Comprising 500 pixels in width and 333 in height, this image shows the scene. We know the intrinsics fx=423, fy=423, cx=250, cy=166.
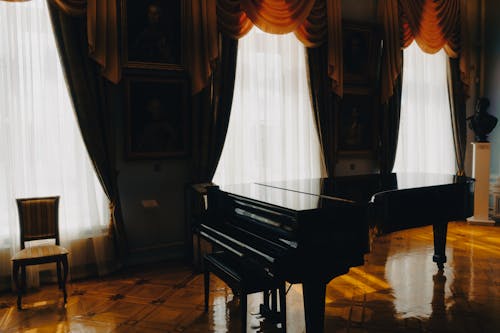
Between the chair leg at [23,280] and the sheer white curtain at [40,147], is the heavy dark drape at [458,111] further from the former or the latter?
the chair leg at [23,280]

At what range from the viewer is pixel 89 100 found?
169 inches

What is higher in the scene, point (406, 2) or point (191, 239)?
point (406, 2)

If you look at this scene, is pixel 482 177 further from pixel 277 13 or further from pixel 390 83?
pixel 277 13

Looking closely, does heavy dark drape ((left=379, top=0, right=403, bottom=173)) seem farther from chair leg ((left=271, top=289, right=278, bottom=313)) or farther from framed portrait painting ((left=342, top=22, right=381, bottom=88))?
chair leg ((left=271, top=289, right=278, bottom=313))

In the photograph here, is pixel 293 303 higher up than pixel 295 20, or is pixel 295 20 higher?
pixel 295 20

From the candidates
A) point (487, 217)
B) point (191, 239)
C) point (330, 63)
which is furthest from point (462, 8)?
point (191, 239)

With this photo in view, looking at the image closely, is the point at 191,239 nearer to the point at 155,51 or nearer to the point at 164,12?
the point at 155,51

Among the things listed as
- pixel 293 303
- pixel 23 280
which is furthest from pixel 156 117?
pixel 293 303

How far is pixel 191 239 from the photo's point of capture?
15.4 feet

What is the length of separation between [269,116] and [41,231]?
288 centimetres

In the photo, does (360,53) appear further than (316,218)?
Yes

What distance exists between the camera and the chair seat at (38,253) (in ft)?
11.7

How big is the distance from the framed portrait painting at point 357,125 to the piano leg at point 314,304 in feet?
12.2

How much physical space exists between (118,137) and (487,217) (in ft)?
18.4
